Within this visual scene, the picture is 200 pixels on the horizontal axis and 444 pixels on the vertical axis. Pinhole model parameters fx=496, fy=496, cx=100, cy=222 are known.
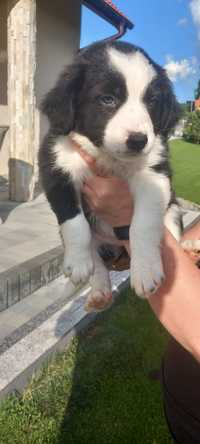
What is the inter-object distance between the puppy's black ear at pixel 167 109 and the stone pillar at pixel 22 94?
17.3 feet

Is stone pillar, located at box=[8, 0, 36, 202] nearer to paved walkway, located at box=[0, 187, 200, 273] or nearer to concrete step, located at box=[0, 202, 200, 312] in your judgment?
paved walkway, located at box=[0, 187, 200, 273]

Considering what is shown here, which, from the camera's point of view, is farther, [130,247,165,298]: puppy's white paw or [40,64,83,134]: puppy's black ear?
[40,64,83,134]: puppy's black ear

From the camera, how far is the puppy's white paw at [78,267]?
2184mm

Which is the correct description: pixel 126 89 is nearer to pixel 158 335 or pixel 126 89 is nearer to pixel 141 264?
pixel 141 264

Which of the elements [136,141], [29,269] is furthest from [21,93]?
[136,141]

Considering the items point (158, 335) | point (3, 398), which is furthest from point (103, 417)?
point (158, 335)

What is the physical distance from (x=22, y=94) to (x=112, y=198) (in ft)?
18.5

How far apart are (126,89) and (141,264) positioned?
0.75 metres

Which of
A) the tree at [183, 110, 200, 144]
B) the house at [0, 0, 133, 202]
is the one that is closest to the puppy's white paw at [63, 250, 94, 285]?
the house at [0, 0, 133, 202]

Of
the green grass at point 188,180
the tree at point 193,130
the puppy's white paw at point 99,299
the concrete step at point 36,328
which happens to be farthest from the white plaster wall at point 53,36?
the tree at point 193,130

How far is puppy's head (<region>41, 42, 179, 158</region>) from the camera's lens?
2070 mm

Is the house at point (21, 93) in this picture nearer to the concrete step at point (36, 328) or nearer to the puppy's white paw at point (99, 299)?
the concrete step at point (36, 328)

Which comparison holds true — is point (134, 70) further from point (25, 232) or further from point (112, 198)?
point (25, 232)

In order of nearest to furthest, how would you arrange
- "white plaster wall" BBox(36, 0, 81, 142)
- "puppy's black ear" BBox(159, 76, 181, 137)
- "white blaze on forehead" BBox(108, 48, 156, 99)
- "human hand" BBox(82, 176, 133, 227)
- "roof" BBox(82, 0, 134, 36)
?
"white blaze on forehead" BBox(108, 48, 156, 99), "human hand" BBox(82, 176, 133, 227), "puppy's black ear" BBox(159, 76, 181, 137), "roof" BBox(82, 0, 134, 36), "white plaster wall" BBox(36, 0, 81, 142)
